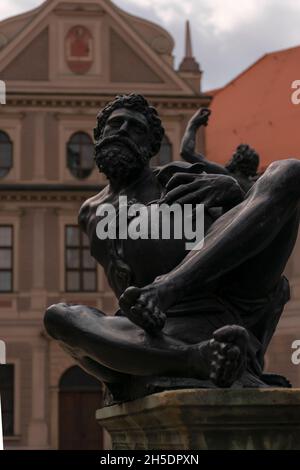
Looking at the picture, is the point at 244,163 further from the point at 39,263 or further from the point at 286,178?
the point at 39,263

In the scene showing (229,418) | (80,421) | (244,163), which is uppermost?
(244,163)

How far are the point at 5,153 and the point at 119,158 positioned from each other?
2441 centimetres

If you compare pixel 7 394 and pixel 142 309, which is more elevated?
pixel 142 309

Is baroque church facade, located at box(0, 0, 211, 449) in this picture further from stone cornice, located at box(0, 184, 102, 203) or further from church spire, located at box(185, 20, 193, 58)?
church spire, located at box(185, 20, 193, 58)

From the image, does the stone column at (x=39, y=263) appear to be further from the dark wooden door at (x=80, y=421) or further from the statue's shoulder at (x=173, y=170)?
the statue's shoulder at (x=173, y=170)

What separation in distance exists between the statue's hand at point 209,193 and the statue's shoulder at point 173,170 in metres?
0.11

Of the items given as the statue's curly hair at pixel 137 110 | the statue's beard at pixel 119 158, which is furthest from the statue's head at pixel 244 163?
the statue's beard at pixel 119 158

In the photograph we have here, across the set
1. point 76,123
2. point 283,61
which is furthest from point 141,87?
point 283,61

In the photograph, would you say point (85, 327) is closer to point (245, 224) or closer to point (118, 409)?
point (118, 409)

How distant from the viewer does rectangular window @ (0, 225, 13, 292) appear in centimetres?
2620

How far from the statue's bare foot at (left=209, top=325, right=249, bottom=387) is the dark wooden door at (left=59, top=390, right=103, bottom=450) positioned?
75.2 feet

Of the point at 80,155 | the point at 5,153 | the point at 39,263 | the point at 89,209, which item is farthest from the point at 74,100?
the point at 89,209

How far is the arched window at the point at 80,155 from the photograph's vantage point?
88.8ft

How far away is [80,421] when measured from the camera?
25.2 meters
